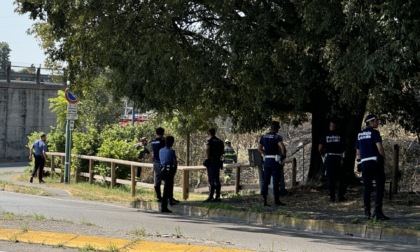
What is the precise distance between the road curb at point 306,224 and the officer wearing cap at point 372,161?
61cm

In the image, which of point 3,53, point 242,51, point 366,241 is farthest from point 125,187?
point 3,53

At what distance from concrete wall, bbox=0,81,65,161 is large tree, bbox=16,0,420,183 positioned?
21.9 metres

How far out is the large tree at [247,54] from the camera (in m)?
13.3

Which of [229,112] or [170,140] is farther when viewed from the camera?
[229,112]

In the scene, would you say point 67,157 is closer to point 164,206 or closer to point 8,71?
point 164,206

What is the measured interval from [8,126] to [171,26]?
25.7m

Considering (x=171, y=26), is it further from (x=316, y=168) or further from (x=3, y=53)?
(x=3, y=53)

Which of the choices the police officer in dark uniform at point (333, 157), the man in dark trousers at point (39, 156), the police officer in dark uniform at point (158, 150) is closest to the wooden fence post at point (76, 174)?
the man in dark trousers at point (39, 156)

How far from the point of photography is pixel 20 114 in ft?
133

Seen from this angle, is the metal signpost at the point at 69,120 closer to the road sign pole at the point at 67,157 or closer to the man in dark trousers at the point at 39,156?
the road sign pole at the point at 67,157

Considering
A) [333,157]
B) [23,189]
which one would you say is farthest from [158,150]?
[23,189]

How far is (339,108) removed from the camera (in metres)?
17.9

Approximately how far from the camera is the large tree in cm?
1328

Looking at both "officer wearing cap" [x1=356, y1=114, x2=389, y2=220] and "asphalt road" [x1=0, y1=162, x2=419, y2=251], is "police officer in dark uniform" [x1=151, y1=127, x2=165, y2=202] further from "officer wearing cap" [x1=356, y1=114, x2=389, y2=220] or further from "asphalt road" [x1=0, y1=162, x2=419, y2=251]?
"officer wearing cap" [x1=356, y1=114, x2=389, y2=220]
